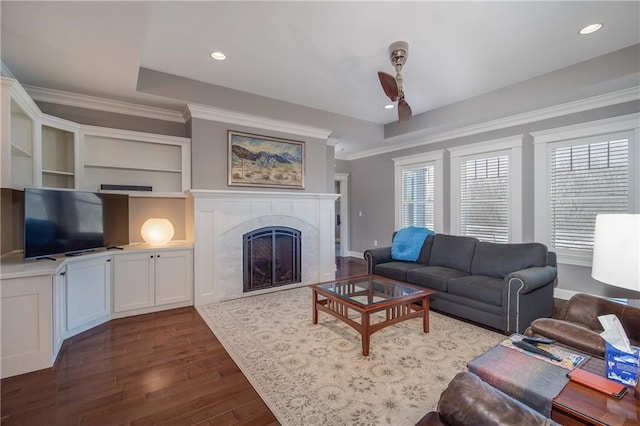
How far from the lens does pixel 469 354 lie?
257cm

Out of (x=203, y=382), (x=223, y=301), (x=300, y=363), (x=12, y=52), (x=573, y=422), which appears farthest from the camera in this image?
(x=223, y=301)

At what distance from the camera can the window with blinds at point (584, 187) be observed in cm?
365

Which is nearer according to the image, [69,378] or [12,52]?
[69,378]

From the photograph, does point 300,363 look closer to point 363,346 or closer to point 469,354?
point 363,346

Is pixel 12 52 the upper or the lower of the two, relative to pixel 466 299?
upper

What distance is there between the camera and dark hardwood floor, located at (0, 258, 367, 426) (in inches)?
72.5

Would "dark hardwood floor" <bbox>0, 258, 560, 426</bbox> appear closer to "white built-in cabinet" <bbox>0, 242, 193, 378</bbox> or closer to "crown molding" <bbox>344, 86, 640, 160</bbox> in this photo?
"white built-in cabinet" <bbox>0, 242, 193, 378</bbox>

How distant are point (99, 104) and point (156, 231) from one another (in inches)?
70.8

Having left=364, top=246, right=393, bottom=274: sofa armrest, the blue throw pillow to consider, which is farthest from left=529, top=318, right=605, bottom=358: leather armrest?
left=364, top=246, right=393, bottom=274: sofa armrest

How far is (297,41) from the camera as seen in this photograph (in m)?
2.81

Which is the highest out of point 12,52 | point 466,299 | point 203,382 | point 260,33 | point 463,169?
point 260,33

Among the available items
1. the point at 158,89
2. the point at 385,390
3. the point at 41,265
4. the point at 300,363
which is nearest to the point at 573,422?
the point at 385,390

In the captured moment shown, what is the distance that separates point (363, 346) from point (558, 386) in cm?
143

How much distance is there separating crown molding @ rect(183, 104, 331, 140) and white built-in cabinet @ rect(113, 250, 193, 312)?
6.18 feet
